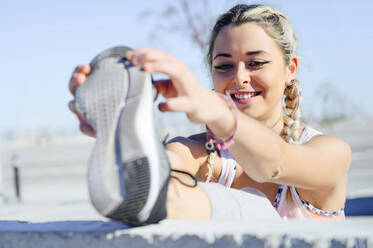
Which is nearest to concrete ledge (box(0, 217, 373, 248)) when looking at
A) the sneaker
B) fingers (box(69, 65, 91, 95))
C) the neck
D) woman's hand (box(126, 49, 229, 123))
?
the sneaker

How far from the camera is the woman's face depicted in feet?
7.00

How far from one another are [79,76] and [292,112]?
4.63 feet

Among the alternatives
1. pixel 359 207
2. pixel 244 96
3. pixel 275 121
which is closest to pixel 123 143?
pixel 244 96

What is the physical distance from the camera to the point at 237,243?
1.18 meters

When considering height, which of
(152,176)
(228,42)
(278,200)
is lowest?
(278,200)

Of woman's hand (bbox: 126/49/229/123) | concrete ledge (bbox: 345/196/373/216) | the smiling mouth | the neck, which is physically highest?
woman's hand (bbox: 126/49/229/123)

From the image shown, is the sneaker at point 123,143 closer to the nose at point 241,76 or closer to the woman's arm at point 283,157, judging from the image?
the woman's arm at point 283,157

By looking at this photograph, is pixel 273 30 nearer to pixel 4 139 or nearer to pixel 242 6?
A: pixel 242 6

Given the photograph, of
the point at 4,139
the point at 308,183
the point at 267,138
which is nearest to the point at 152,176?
the point at 267,138

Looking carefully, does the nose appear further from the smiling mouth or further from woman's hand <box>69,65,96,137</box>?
woman's hand <box>69,65,96,137</box>

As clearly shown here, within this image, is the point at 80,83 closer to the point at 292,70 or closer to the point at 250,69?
the point at 250,69

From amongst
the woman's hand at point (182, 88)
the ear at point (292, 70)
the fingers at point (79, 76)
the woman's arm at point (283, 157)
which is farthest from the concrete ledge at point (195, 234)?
the ear at point (292, 70)

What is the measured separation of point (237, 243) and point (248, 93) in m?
1.10

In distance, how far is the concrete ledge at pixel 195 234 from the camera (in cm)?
111
